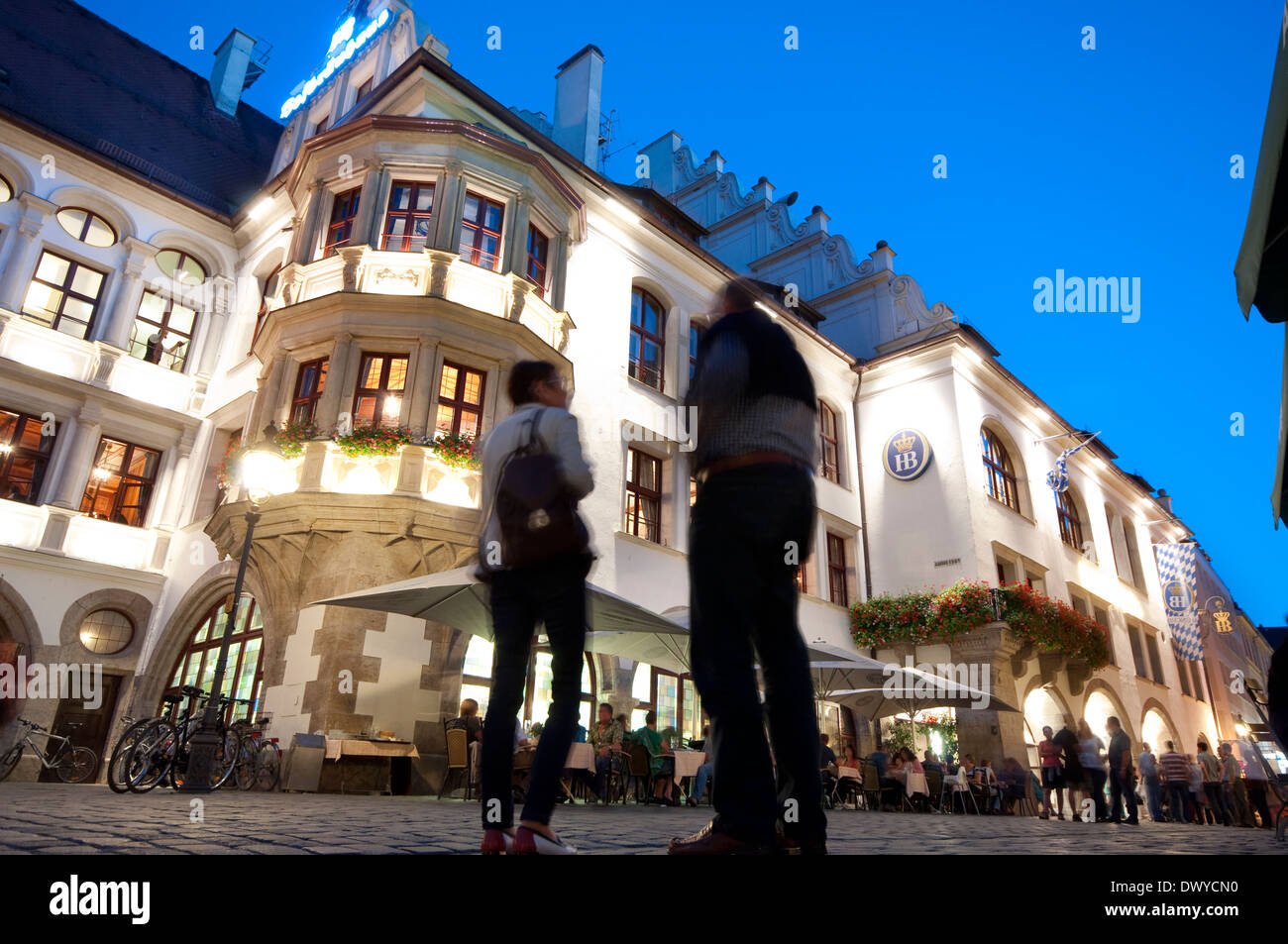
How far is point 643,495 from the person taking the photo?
17.7 metres

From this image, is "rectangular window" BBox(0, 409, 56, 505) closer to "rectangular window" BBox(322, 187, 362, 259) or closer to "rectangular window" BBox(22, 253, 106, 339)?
"rectangular window" BBox(22, 253, 106, 339)

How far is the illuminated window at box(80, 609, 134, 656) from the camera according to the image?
1623 cm

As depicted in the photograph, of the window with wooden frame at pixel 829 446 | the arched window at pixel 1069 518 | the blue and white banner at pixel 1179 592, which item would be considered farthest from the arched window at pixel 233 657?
the blue and white banner at pixel 1179 592

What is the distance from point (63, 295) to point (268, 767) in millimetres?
11679

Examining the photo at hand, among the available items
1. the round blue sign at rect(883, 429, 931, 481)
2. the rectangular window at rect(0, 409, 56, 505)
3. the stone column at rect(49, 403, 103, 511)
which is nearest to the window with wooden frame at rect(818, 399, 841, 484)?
the round blue sign at rect(883, 429, 931, 481)

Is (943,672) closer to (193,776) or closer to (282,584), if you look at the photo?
(282,584)

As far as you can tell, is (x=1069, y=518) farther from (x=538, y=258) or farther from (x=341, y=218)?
(x=341, y=218)

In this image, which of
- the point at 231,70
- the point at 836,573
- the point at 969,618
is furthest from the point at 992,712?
the point at 231,70

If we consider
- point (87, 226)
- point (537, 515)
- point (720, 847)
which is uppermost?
point (87, 226)

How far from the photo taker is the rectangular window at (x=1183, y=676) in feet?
105

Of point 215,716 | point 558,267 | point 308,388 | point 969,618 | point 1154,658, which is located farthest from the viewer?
point 1154,658

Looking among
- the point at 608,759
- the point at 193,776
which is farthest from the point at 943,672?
the point at 193,776

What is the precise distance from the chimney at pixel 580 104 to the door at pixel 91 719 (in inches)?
618
